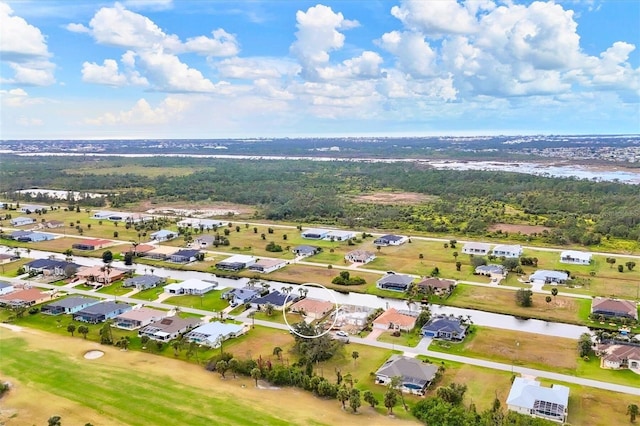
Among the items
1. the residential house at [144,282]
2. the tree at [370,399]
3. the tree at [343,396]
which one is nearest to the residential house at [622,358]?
the tree at [370,399]

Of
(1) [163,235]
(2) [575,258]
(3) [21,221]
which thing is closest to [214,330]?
(1) [163,235]

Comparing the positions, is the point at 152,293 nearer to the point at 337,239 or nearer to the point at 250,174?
the point at 337,239

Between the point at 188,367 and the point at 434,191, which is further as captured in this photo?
the point at 434,191

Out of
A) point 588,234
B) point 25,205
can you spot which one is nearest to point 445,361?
point 588,234

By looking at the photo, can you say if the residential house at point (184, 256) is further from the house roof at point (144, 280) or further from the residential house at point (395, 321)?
the residential house at point (395, 321)

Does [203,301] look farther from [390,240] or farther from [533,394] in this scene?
[390,240]

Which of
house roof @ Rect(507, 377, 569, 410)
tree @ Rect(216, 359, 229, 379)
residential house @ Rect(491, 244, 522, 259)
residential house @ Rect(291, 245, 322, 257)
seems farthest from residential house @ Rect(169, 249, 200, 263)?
house roof @ Rect(507, 377, 569, 410)

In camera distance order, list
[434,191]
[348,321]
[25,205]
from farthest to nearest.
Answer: [434,191]
[25,205]
[348,321]
